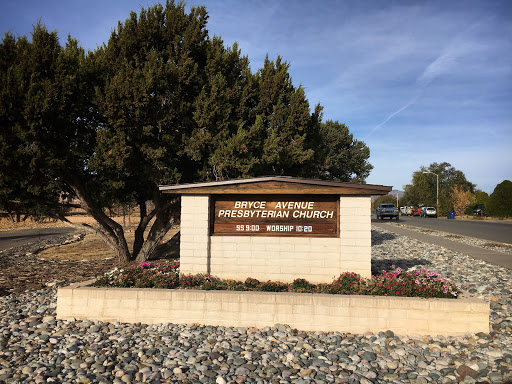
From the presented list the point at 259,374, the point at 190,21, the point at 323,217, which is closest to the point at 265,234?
the point at 323,217

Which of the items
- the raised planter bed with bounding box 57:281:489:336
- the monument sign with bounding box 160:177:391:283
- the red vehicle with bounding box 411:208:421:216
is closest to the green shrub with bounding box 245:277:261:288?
the monument sign with bounding box 160:177:391:283

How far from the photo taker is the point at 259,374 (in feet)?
16.5

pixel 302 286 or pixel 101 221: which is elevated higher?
pixel 101 221

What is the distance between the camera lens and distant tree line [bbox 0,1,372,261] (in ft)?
35.3

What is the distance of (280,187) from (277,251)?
1.56 metres

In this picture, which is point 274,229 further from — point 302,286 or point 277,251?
point 302,286

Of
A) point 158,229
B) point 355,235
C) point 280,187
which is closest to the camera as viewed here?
point 355,235

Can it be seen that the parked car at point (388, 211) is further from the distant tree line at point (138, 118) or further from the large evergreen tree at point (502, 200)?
the distant tree line at point (138, 118)

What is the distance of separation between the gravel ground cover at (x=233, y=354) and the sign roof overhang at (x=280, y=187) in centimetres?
306

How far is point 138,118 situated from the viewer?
11.9 metres

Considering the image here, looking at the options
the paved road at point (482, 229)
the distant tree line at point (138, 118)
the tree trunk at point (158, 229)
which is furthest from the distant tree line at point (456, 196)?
the tree trunk at point (158, 229)

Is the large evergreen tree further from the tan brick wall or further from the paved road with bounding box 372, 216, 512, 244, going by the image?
the tan brick wall

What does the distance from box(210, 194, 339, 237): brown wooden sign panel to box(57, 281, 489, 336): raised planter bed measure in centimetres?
201

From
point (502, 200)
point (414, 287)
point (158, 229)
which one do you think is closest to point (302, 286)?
point (414, 287)
